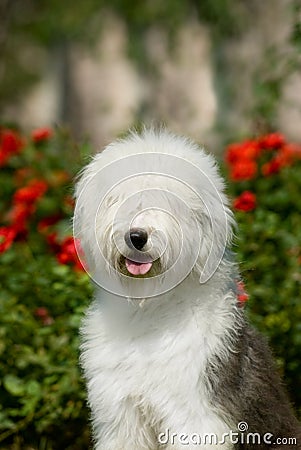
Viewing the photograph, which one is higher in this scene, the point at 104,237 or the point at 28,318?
the point at 104,237

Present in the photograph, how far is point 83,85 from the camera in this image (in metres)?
18.5

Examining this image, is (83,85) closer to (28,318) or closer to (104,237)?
(28,318)

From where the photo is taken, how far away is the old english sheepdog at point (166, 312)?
365 centimetres

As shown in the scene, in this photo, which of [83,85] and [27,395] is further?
[83,85]

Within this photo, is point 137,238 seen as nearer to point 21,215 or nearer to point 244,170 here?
point 21,215

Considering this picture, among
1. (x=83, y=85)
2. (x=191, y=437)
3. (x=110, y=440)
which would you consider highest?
(x=191, y=437)

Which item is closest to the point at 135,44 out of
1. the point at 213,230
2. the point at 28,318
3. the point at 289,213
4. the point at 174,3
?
the point at 174,3

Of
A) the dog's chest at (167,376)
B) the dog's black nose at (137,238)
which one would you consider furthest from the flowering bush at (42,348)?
the dog's black nose at (137,238)

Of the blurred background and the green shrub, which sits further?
the blurred background

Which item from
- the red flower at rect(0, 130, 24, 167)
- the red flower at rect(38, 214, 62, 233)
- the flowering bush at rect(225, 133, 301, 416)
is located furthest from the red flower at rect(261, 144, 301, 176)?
the red flower at rect(0, 130, 24, 167)

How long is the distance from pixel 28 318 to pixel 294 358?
1497 mm

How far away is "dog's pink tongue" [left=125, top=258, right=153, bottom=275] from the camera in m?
3.63

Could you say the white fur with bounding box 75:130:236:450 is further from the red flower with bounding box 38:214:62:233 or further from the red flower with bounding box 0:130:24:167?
the red flower with bounding box 0:130:24:167

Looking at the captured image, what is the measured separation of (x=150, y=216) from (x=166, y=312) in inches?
16.5
